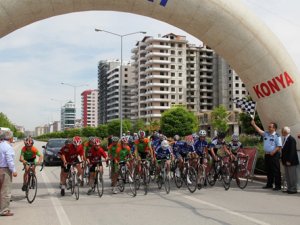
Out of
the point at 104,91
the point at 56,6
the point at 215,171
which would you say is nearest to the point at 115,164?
the point at 215,171

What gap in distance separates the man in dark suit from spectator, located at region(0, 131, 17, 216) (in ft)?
25.8

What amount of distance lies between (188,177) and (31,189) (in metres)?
4.68

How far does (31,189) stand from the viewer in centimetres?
1103

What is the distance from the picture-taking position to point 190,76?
447 ft

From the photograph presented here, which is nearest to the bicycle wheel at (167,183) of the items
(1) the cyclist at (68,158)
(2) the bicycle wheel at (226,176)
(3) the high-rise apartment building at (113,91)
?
(2) the bicycle wheel at (226,176)

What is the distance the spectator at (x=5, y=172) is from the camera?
8.84 meters

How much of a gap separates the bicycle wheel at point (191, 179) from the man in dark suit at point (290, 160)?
275cm

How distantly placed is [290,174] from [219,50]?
16.8ft

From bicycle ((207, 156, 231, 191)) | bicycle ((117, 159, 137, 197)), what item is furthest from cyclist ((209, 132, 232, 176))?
bicycle ((117, 159, 137, 197))

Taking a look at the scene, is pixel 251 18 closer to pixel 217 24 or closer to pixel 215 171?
pixel 217 24

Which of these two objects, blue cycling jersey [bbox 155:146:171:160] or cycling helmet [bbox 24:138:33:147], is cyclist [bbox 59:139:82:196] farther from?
blue cycling jersey [bbox 155:146:171:160]

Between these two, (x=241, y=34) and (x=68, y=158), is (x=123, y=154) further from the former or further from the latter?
(x=241, y=34)

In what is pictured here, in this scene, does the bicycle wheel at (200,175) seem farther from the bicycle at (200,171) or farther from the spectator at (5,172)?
the spectator at (5,172)

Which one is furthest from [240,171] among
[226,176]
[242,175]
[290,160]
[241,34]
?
[241,34]
